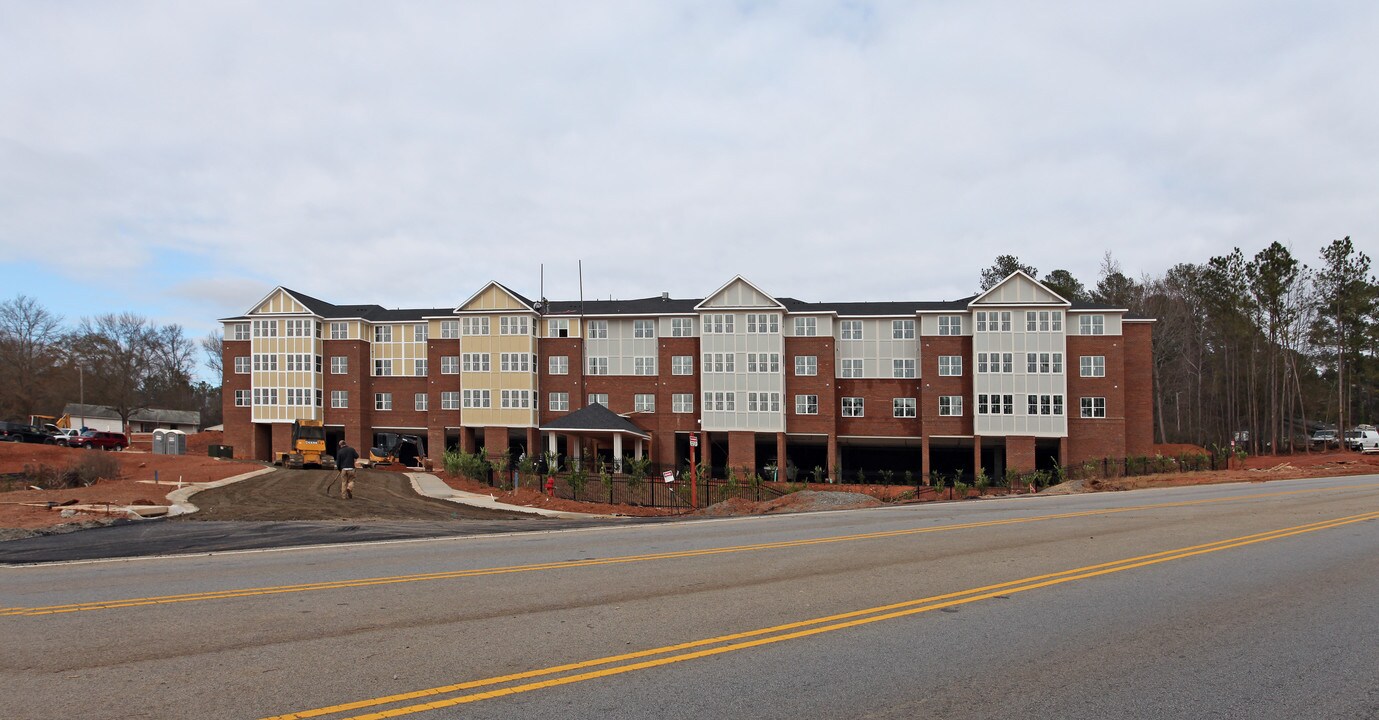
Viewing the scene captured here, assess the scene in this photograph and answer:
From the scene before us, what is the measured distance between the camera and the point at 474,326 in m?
57.6

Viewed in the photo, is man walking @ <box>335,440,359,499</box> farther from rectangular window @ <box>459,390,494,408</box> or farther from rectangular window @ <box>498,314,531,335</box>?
rectangular window @ <box>498,314,531,335</box>

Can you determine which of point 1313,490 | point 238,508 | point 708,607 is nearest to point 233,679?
point 708,607

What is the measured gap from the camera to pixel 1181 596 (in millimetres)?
9867

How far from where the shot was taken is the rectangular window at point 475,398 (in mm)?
57250

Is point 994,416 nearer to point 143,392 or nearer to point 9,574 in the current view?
point 9,574

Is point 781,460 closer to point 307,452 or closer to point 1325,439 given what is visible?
point 307,452

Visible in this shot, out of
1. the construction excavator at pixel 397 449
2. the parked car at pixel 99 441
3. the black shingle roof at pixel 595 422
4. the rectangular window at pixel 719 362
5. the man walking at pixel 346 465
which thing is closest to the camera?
the man walking at pixel 346 465

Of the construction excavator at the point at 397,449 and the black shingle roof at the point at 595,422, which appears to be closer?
the black shingle roof at the point at 595,422

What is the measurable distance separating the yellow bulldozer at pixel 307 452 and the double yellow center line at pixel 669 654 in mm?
44660

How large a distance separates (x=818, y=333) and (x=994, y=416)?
11957 millimetres

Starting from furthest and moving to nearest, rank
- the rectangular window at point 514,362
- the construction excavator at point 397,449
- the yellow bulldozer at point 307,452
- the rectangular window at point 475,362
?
the rectangular window at point 475,362
the rectangular window at point 514,362
the construction excavator at point 397,449
the yellow bulldozer at point 307,452

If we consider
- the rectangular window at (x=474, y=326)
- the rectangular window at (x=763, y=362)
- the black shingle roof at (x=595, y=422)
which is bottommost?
the black shingle roof at (x=595, y=422)

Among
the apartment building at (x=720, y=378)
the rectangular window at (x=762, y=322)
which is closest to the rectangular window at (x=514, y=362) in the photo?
the apartment building at (x=720, y=378)

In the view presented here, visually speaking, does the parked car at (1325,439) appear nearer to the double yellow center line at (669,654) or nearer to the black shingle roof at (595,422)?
the black shingle roof at (595,422)
